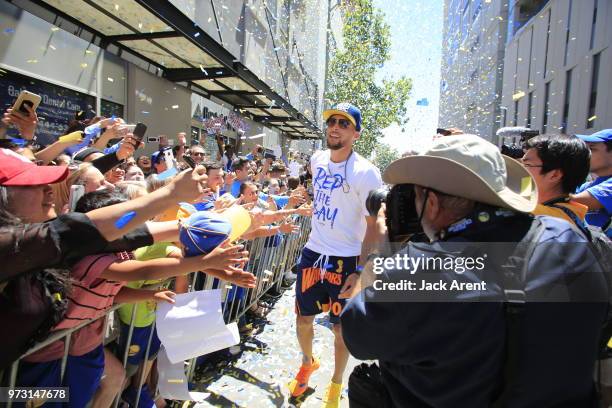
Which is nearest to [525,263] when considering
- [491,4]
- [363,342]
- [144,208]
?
[363,342]

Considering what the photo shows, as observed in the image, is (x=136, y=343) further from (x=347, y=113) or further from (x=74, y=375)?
(x=347, y=113)

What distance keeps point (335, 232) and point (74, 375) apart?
2.12m

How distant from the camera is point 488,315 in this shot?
3.38ft

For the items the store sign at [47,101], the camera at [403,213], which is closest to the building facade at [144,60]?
the store sign at [47,101]

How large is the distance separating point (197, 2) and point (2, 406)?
9293 mm

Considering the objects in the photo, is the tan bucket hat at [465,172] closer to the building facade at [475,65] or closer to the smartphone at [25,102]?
the smartphone at [25,102]

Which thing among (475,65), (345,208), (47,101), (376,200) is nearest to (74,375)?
(376,200)

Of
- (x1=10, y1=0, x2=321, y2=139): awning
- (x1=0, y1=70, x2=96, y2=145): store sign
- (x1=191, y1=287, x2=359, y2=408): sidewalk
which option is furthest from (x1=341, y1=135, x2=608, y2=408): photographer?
(x1=0, y1=70, x2=96, y2=145): store sign

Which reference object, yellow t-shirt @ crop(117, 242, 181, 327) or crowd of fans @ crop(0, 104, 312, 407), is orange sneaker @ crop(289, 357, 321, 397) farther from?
yellow t-shirt @ crop(117, 242, 181, 327)

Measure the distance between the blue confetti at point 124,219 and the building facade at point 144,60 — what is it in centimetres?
556

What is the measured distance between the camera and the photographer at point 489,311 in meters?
1.03

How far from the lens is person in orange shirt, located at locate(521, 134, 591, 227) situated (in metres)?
2.18

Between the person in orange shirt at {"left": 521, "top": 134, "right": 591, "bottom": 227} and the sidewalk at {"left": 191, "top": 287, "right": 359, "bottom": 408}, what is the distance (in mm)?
2209

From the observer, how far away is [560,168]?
221 cm
